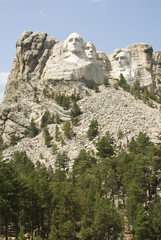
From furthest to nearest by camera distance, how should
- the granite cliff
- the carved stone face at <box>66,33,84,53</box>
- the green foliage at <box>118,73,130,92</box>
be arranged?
the green foliage at <box>118,73,130,92</box>, the carved stone face at <box>66,33,84,53</box>, the granite cliff

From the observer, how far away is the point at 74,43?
9275cm

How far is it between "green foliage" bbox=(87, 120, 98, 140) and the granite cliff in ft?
3.92

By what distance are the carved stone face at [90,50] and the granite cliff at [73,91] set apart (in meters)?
0.27

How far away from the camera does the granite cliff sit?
74.4m

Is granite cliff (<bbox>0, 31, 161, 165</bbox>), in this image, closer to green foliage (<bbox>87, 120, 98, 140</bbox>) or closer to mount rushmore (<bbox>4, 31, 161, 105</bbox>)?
mount rushmore (<bbox>4, 31, 161, 105</bbox>)

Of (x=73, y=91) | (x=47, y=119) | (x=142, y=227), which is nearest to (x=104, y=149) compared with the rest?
(x=47, y=119)

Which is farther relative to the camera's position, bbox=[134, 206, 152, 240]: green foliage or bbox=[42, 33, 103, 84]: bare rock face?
bbox=[42, 33, 103, 84]: bare rock face

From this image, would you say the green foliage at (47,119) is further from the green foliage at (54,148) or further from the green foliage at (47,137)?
the green foliage at (54,148)

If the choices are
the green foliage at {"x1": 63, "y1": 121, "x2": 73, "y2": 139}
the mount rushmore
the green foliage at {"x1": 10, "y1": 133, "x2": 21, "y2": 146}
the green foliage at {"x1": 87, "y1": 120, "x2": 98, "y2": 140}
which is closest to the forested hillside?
the green foliage at {"x1": 87, "y1": 120, "x2": 98, "y2": 140}

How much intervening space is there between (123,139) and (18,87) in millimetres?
34389

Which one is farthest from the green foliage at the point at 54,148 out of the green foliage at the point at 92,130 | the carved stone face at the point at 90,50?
the carved stone face at the point at 90,50

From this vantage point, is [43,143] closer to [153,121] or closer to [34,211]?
[153,121]

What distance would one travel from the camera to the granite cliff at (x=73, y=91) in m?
74.4

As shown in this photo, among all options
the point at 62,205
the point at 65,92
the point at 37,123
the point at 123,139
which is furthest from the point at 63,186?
the point at 65,92
